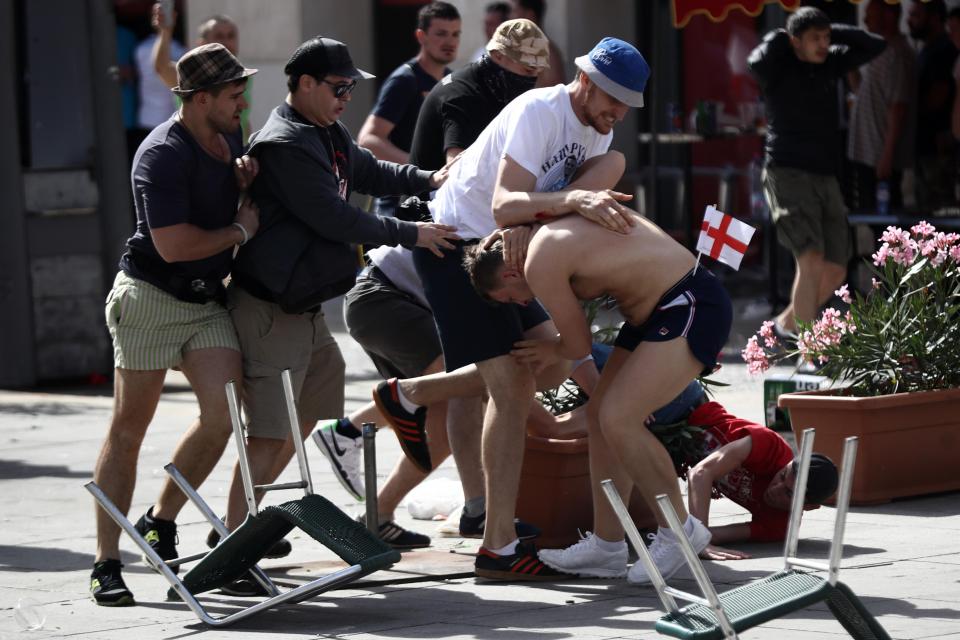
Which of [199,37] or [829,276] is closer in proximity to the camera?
[199,37]

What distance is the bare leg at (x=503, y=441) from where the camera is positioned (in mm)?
6098

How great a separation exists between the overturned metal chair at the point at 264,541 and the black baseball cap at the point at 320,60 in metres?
1.08

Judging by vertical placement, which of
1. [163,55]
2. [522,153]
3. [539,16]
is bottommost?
[522,153]

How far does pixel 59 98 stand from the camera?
445 inches

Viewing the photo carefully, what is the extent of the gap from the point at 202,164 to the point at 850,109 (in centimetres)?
847

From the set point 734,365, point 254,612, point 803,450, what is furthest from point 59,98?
point 803,450

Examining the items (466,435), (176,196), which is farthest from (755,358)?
(176,196)

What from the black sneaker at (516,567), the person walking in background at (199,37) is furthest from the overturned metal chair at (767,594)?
the person walking in background at (199,37)

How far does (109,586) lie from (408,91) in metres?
3.03

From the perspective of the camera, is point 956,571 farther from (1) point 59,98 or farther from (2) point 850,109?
(2) point 850,109

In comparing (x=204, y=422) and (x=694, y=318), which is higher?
(x=694, y=318)

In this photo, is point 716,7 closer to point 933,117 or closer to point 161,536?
point 933,117

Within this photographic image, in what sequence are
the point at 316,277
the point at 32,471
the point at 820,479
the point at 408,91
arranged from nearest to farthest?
the point at 316,277, the point at 820,479, the point at 408,91, the point at 32,471

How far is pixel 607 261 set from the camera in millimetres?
5750
